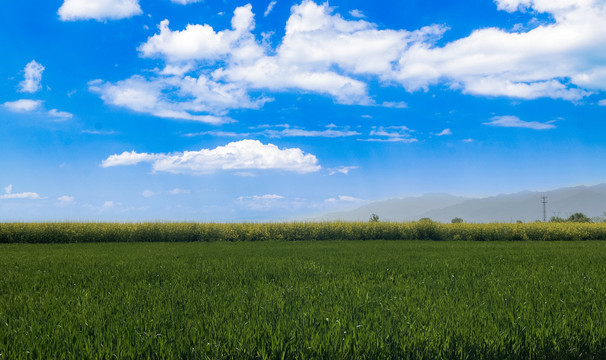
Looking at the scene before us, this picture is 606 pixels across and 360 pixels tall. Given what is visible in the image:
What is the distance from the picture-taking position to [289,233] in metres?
31.9

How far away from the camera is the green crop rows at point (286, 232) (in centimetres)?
3045

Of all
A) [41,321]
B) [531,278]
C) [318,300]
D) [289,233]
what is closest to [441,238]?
[289,233]

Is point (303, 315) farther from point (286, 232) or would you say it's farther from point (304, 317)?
point (286, 232)

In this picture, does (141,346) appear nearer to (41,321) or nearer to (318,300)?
(41,321)

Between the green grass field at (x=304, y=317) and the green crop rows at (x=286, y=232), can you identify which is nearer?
the green grass field at (x=304, y=317)

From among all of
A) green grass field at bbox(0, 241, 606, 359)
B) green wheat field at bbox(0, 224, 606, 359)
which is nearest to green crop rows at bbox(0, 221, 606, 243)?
green wheat field at bbox(0, 224, 606, 359)

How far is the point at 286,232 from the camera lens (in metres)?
31.9

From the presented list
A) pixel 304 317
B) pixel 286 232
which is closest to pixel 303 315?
pixel 304 317

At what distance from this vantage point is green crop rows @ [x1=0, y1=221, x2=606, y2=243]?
99.9 ft

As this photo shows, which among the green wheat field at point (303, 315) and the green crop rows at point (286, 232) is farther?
the green crop rows at point (286, 232)

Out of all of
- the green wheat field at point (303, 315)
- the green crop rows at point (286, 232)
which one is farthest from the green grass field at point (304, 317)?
the green crop rows at point (286, 232)

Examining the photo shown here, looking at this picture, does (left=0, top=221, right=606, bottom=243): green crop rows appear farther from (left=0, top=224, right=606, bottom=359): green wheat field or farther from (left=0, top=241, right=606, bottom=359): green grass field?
(left=0, top=241, right=606, bottom=359): green grass field

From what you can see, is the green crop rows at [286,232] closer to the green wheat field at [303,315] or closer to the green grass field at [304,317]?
the green wheat field at [303,315]

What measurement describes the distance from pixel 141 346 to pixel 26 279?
Result: 259 inches
